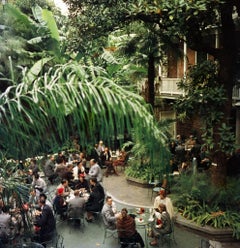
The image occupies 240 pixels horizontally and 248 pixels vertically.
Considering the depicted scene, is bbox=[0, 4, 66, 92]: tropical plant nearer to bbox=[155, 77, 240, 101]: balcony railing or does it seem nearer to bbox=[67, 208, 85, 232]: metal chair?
bbox=[67, 208, 85, 232]: metal chair

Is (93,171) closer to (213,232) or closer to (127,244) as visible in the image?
(127,244)

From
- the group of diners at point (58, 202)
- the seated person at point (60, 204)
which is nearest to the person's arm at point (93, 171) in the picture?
the group of diners at point (58, 202)

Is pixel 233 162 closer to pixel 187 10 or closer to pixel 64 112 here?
pixel 187 10

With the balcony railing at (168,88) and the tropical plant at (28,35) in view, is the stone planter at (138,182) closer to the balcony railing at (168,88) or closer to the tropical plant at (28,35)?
the tropical plant at (28,35)

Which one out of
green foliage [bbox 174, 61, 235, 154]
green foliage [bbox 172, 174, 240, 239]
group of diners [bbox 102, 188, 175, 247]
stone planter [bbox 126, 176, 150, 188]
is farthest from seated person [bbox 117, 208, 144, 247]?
stone planter [bbox 126, 176, 150, 188]

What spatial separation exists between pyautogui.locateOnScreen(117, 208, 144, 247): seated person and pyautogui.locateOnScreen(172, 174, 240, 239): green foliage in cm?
198

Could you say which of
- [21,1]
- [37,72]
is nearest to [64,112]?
[37,72]

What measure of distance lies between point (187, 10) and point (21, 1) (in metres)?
14.2

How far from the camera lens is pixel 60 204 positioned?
10891 mm

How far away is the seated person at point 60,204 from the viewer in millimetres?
10852

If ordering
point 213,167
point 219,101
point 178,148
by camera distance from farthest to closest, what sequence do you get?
point 178,148 → point 213,167 → point 219,101

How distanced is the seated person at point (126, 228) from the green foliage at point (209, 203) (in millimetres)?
1984

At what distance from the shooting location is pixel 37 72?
97.5 inches

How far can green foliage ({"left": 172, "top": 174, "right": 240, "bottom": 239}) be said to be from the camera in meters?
9.86
